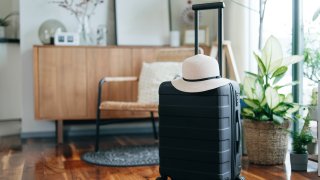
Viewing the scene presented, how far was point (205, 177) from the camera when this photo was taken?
199cm

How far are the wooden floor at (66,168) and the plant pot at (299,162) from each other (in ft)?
0.13

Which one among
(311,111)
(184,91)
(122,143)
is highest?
(184,91)

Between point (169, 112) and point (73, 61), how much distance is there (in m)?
1.86

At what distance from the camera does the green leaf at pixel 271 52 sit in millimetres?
2666

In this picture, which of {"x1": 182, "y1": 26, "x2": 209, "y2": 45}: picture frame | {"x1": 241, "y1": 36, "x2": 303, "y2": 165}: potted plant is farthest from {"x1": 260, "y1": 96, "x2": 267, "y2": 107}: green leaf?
{"x1": 182, "y1": 26, "x2": 209, "y2": 45}: picture frame

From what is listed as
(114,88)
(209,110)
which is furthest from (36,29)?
(209,110)

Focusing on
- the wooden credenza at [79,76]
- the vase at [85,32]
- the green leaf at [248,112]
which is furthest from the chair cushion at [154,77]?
the green leaf at [248,112]

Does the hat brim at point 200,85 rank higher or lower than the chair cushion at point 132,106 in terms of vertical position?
higher

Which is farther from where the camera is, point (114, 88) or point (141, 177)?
point (114, 88)

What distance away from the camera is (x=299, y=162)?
99.9 inches

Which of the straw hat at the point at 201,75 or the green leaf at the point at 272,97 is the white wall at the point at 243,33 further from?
the straw hat at the point at 201,75

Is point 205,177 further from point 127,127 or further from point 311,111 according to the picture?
point 127,127

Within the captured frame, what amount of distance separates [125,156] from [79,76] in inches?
41.3

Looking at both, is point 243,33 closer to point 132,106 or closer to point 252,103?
point 252,103
